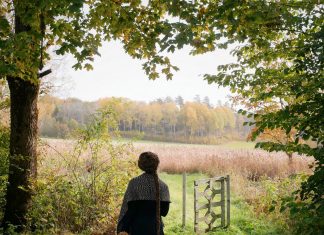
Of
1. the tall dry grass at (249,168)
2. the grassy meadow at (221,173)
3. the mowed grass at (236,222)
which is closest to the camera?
the grassy meadow at (221,173)

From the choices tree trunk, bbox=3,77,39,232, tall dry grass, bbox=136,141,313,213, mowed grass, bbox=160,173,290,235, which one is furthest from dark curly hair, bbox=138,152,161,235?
tall dry grass, bbox=136,141,313,213

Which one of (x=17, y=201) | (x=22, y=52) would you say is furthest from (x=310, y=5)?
(x=17, y=201)

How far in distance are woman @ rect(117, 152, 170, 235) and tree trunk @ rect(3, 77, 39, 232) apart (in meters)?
3.79

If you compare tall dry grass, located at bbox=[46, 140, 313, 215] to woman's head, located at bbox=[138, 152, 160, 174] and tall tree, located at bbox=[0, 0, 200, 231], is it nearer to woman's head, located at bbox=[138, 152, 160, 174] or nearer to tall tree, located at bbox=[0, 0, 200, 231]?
tall tree, located at bbox=[0, 0, 200, 231]

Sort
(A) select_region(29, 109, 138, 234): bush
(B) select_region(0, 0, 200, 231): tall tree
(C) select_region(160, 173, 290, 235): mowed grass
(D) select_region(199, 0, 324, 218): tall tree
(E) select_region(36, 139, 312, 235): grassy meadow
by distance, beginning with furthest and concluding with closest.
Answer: (C) select_region(160, 173, 290, 235): mowed grass
(E) select_region(36, 139, 312, 235): grassy meadow
(A) select_region(29, 109, 138, 234): bush
(B) select_region(0, 0, 200, 231): tall tree
(D) select_region(199, 0, 324, 218): tall tree

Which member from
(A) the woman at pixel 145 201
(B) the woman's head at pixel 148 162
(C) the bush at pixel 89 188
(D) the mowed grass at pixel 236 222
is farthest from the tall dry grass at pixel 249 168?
(B) the woman's head at pixel 148 162

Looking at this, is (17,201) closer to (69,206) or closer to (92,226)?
(69,206)

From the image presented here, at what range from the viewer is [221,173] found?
59.0ft

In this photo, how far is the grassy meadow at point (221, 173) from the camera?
330 inches

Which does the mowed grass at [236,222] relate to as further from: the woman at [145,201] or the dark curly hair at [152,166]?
the dark curly hair at [152,166]

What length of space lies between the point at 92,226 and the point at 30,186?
1631 mm

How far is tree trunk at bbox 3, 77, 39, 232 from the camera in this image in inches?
304

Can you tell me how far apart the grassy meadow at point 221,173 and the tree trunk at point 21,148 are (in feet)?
1.90

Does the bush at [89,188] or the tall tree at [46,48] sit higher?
the tall tree at [46,48]
